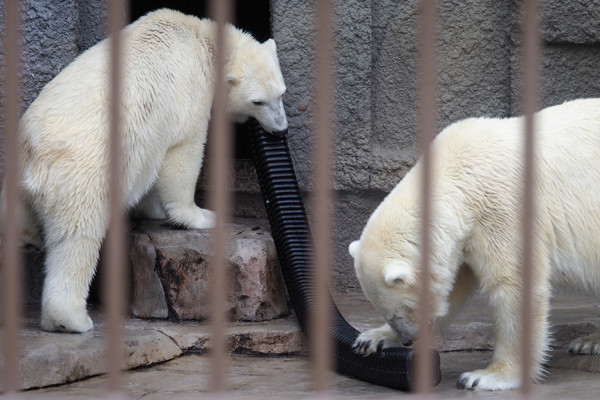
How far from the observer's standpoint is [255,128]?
4379mm

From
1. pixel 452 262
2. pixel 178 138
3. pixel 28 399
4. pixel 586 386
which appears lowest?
pixel 586 386

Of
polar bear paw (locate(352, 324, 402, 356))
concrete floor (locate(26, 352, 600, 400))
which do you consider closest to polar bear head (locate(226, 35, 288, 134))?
Answer: concrete floor (locate(26, 352, 600, 400))

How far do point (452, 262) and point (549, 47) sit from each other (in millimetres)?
1916

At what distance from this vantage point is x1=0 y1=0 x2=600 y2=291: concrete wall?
4551mm

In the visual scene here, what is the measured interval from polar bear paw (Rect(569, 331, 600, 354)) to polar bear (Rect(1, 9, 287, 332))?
158 cm

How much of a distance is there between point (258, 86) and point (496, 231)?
63.7 inches

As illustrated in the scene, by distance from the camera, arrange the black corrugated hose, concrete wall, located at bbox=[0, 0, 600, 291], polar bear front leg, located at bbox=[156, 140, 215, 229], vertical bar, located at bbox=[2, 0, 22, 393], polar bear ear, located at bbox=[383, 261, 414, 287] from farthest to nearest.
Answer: concrete wall, located at bbox=[0, 0, 600, 291] → polar bear front leg, located at bbox=[156, 140, 215, 229] → the black corrugated hose → polar bear ear, located at bbox=[383, 261, 414, 287] → vertical bar, located at bbox=[2, 0, 22, 393]

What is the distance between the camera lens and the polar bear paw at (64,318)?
11.8 ft

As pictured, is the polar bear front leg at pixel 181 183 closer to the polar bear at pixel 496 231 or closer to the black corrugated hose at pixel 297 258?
the black corrugated hose at pixel 297 258

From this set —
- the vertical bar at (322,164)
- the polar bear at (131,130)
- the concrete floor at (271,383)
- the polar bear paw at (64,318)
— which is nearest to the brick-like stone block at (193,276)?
the polar bear at (131,130)

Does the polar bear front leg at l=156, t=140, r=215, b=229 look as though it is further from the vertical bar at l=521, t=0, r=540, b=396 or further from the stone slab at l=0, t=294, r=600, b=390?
the vertical bar at l=521, t=0, r=540, b=396

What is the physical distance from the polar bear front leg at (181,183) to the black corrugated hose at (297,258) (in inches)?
11.7

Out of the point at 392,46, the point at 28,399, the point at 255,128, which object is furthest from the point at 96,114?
the point at 28,399

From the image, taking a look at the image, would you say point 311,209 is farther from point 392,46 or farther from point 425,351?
point 425,351
